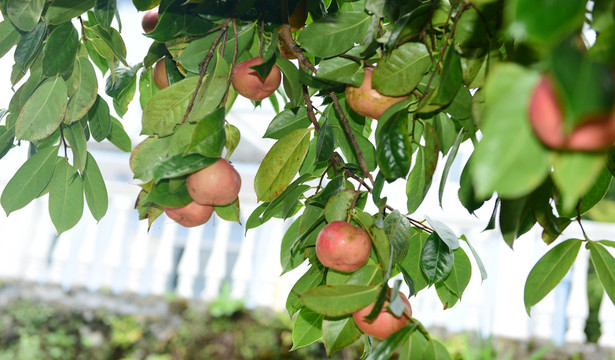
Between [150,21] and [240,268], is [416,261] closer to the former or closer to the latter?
[150,21]

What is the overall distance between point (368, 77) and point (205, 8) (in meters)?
0.14

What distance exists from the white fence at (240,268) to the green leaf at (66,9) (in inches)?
91.4

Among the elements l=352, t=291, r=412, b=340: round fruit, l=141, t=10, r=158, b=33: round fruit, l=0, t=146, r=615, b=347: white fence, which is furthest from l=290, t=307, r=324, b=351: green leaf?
l=0, t=146, r=615, b=347: white fence

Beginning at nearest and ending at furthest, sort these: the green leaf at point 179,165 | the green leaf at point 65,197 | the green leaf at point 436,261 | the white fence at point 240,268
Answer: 1. the green leaf at point 179,165
2. the green leaf at point 436,261
3. the green leaf at point 65,197
4. the white fence at point 240,268

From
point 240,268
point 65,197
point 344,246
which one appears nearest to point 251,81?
point 344,246

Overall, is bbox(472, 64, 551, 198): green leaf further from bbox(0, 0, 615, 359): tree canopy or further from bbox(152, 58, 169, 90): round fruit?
bbox(152, 58, 169, 90): round fruit

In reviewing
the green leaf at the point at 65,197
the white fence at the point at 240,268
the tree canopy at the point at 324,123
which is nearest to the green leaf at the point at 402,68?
the tree canopy at the point at 324,123

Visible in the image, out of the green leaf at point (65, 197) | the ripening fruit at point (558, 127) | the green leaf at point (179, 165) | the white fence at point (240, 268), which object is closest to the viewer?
the ripening fruit at point (558, 127)

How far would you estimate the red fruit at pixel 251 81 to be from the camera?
0.43 metres

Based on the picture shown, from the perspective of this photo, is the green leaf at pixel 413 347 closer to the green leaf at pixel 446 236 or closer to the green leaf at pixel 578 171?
the green leaf at pixel 446 236

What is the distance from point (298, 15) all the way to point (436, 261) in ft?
0.82

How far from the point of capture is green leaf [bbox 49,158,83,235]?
0.54 metres

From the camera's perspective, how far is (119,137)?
0.61m

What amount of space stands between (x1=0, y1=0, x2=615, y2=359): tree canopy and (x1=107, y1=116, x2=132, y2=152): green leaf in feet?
0.17
